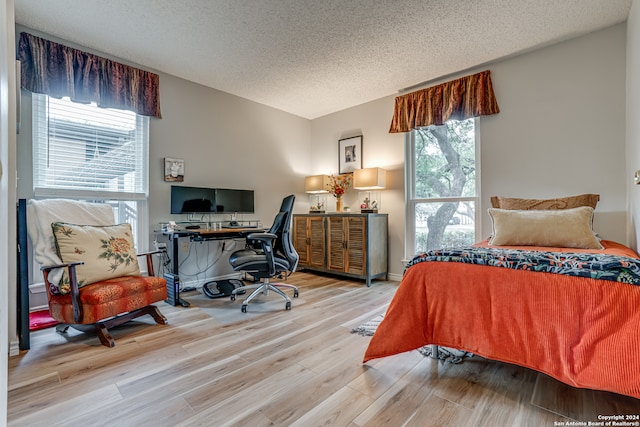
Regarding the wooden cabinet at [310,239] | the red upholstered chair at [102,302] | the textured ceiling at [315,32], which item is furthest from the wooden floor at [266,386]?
the textured ceiling at [315,32]

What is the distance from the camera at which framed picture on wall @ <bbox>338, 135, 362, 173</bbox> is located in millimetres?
4547

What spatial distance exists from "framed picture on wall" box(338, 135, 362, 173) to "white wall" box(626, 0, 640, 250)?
2.85m

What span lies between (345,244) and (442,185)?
1478mm

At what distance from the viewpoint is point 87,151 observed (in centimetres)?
308

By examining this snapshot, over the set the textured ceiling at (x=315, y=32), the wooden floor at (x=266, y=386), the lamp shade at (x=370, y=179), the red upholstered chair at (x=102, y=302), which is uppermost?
the textured ceiling at (x=315, y=32)

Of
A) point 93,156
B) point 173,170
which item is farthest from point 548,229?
point 93,156

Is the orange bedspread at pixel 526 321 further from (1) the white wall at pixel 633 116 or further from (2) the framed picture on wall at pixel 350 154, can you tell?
(2) the framed picture on wall at pixel 350 154

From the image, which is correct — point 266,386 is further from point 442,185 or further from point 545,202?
point 442,185

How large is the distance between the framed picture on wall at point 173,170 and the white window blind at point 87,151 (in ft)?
0.72

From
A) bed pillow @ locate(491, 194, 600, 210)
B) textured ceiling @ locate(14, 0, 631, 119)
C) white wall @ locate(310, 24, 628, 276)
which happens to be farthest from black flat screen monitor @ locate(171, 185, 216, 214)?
bed pillow @ locate(491, 194, 600, 210)

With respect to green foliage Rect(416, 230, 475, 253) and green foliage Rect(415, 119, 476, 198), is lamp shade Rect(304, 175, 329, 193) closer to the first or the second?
green foliage Rect(415, 119, 476, 198)

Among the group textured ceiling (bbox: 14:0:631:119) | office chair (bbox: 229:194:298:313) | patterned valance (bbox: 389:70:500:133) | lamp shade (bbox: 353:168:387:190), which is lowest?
office chair (bbox: 229:194:298:313)

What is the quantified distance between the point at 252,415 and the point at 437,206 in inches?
128

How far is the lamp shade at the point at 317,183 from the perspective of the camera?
15.7ft
